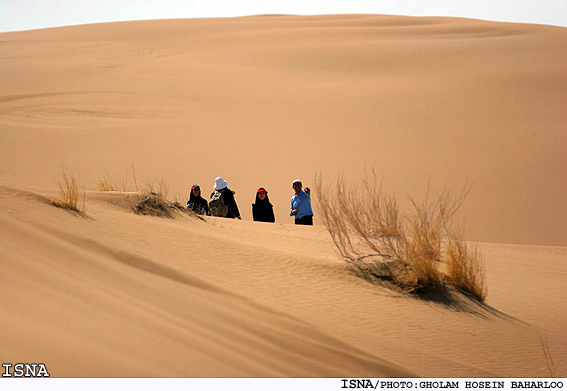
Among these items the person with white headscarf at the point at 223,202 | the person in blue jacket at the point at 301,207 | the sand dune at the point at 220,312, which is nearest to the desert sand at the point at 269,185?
the sand dune at the point at 220,312

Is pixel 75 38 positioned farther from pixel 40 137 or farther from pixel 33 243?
pixel 33 243

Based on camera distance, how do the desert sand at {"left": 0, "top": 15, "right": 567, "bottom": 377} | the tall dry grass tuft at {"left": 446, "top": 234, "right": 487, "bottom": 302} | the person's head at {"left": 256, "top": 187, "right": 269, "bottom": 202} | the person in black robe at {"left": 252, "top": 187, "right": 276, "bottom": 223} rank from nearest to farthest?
1. the desert sand at {"left": 0, "top": 15, "right": 567, "bottom": 377}
2. the tall dry grass tuft at {"left": 446, "top": 234, "right": 487, "bottom": 302}
3. the person's head at {"left": 256, "top": 187, "right": 269, "bottom": 202}
4. the person in black robe at {"left": 252, "top": 187, "right": 276, "bottom": 223}

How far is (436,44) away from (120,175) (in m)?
27.4

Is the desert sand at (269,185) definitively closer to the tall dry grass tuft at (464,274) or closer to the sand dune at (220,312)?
the sand dune at (220,312)

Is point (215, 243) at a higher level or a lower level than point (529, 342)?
higher

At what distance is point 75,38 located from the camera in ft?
165

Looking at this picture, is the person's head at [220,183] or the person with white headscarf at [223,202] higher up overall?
the person's head at [220,183]

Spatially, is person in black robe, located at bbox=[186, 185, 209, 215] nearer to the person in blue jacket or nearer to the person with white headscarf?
the person with white headscarf

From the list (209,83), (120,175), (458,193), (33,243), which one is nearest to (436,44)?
(209,83)

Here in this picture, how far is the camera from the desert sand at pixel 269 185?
4.23m

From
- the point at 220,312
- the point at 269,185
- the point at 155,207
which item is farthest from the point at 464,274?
the point at 269,185

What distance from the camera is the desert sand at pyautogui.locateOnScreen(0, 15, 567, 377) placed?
13.9 ft

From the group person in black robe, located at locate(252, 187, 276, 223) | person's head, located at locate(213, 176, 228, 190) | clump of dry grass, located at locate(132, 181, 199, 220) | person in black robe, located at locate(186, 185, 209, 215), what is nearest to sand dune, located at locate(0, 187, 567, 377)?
clump of dry grass, located at locate(132, 181, 199, 220)

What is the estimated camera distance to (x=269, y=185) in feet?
58.9
